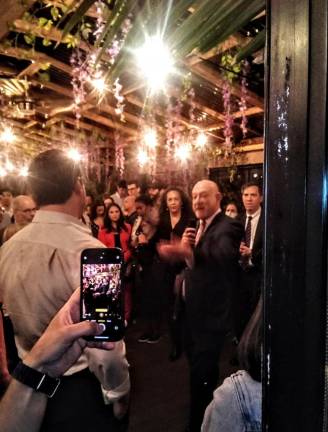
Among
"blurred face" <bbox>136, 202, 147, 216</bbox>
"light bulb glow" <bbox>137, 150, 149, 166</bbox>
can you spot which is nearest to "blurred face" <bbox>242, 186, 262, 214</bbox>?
"blurred face" <bbox>136, 202, 147, 216</bbox>

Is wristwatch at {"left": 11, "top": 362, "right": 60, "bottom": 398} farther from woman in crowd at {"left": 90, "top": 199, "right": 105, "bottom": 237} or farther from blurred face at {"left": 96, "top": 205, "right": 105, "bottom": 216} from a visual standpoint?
blurred face at {"left": 96, "top": 205, "right": 105, "bottom": 216}

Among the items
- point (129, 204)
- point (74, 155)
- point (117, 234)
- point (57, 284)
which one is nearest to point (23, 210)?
point (74, 155)

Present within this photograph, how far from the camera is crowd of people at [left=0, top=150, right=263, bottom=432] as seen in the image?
1.58m

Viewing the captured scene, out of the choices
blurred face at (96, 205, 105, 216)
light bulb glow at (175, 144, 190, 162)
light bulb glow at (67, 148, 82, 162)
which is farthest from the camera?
light bulb glow at (175, 144, 190, 162)

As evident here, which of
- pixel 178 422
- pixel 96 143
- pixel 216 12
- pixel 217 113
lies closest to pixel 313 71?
pixel 216 12

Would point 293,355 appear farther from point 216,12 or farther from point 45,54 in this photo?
point 45,54

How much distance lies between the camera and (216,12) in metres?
0.77

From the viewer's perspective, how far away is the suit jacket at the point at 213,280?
3.02 meters

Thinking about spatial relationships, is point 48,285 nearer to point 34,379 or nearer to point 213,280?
point 34,379

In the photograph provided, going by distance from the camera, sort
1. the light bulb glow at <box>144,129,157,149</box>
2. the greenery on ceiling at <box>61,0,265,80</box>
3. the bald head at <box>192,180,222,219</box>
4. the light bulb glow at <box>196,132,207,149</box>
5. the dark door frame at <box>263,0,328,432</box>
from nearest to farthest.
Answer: the dark door frame at <box>263,0,328,432</box> → the greenery on ceiling at <box>61,0,265,80</box> → the bald head at <box>192,180,222,219</box> → the light bulb glow at <box>196,132,207,149</box> → the light bulb glow at <box>144,129,157,149</box>

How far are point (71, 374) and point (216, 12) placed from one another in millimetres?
1626

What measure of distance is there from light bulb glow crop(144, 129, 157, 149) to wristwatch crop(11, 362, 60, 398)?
9659 millimetres

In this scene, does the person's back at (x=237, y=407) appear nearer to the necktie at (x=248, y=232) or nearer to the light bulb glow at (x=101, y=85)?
the light bulb glow at (x=101, y=85)

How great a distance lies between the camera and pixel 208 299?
3.04 metres
